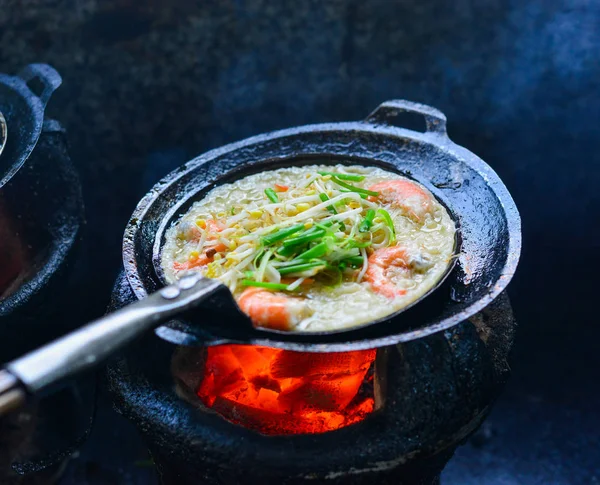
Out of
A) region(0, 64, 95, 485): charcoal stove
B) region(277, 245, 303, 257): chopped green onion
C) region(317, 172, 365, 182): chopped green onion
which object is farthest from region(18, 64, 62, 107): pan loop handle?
region(277, 245, 303, 257): chopped green onion

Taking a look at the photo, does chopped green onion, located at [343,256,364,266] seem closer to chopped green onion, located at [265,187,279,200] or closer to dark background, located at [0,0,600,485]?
chopped green onion, located at [265,187,279,200]

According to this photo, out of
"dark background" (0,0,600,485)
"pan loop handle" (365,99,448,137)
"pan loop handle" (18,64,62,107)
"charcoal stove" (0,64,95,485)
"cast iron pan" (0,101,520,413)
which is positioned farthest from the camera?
"dark background" (0,0,600,485)

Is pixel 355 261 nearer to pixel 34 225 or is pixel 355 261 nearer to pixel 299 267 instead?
pixel 299 267

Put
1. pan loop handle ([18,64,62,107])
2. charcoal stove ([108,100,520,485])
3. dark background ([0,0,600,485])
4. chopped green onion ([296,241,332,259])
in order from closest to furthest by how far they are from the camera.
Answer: charcoal stove ([108,100,520,485])
chopped green onion ([296,241,332,259])
pan loop handle ([18,64,62,107])
dark background ([0,0,600,485])

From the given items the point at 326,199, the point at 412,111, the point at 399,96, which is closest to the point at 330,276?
the point at 326,199

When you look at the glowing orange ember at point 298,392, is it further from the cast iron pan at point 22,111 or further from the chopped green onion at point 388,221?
the cast iron pan at point 22,111

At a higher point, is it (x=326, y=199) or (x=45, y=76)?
(x=45, y=76)

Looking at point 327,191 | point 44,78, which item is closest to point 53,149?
point 44,78
